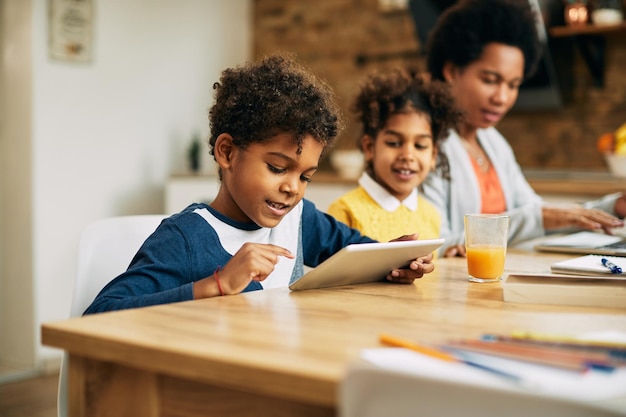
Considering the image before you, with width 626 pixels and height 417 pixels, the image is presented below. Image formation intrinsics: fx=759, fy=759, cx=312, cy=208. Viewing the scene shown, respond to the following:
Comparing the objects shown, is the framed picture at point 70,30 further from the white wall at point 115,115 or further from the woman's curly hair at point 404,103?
the woman's curly hair at point 404,103

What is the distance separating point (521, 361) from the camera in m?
0.76

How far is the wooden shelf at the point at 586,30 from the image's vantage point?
363 cm

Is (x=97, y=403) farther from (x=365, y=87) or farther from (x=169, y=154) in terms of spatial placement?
(x=169, y=154)

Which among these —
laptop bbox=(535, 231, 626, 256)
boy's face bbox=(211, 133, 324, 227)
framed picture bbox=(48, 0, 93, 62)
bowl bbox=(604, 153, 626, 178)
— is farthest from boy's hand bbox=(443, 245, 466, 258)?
framed picture bbox=(48, 0, 93, 62)

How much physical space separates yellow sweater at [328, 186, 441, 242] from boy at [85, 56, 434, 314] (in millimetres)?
483

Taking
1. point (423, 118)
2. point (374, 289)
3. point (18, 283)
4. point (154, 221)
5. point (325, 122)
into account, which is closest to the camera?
point (374, 289)

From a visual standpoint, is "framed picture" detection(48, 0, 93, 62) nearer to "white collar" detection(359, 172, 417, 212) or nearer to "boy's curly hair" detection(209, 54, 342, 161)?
"white collar" detection(359, 172, 417, 212)

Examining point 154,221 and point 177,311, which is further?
point 154,221

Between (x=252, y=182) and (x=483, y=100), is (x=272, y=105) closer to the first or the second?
(x=252, y=182)

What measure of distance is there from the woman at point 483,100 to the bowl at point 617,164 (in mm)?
738

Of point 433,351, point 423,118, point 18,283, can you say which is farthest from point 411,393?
point 18,283

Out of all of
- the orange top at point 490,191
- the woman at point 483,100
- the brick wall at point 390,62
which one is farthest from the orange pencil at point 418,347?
the brick wall at point 390,62

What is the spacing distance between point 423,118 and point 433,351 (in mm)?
1458

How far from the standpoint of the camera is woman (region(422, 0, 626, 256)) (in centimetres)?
240
